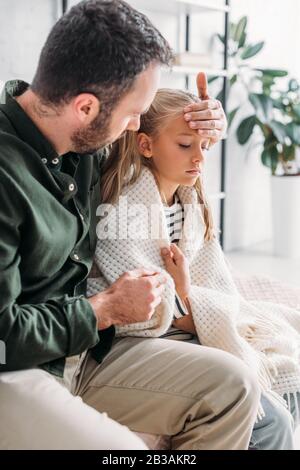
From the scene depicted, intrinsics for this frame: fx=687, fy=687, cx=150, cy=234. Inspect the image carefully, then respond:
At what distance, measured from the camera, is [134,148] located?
1.66m

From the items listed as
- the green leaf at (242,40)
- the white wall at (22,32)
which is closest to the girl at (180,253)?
the white wall at (22,32)

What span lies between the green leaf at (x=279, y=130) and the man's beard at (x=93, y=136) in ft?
8.90

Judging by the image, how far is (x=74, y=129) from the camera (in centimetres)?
134

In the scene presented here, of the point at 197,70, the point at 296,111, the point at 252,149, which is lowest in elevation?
the point at 252,149

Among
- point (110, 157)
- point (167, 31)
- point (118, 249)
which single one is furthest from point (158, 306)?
point (167, 31)

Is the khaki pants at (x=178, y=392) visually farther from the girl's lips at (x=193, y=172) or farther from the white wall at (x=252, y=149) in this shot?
the white wall at (x=252, y=149)

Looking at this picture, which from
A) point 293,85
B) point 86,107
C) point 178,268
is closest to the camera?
point 86,107

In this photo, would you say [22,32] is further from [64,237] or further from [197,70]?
[64,237]

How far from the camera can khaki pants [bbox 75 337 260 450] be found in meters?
1.34

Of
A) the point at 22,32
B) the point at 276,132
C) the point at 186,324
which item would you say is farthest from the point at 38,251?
the point at 276,132

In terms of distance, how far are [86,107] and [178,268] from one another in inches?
19.8

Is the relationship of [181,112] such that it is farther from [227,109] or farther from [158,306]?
[227,109]

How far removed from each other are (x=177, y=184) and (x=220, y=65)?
100 inches

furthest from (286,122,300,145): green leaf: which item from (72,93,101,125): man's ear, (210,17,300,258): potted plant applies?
(72,93,101,125): man's ear
